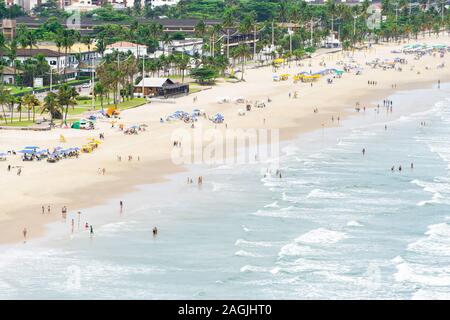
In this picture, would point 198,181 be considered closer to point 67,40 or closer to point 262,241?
point 262,241

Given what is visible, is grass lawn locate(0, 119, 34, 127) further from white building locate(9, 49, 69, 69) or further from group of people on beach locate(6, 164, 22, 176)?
white building locate(9, 49, 69, 69)

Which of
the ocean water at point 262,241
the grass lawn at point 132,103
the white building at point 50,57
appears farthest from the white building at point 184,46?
the ocean water at point 262,241

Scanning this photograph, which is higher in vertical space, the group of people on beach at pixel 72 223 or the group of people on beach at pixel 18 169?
the group of people on beach at pixel 18 169

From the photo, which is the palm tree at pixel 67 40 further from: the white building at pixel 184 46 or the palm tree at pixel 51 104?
the palm tree at pixel 51 104

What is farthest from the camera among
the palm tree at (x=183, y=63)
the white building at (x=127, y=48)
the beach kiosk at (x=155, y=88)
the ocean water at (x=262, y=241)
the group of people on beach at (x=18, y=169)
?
the white building at (x=127, y=48)

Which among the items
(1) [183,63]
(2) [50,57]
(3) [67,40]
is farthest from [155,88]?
(2) [50,57]

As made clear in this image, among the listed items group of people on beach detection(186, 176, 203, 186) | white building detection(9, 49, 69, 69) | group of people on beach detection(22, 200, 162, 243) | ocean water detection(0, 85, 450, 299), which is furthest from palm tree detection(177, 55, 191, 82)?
group of people on beach detection(22, 200, 162, 243)
